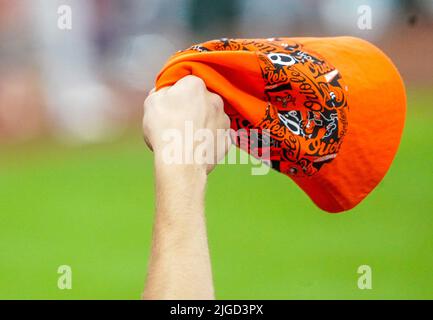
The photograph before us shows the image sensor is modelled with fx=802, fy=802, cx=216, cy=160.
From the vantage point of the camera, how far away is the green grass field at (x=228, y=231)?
193 centimetres

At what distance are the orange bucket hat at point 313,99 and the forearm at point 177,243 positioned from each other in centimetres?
12

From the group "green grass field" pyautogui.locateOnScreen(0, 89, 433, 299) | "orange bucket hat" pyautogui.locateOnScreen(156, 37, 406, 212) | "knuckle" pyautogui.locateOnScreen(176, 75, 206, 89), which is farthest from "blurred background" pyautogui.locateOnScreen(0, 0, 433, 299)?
"knuckle" pyautogui.locateOnScreen(176, 75, 206, 89)

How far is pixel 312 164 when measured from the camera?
82cm

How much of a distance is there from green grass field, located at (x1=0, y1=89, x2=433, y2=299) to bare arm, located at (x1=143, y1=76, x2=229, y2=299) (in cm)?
117

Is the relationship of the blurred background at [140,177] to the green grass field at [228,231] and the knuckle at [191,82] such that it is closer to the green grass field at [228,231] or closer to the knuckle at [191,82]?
the green grass field at [228,231]

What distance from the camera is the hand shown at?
2.25 ft

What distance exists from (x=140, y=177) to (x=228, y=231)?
39cm

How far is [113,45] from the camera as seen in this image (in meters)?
3.12

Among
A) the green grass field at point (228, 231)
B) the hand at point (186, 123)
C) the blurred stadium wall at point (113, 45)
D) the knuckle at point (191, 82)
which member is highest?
the blurred stadium wall at point (113, 45)

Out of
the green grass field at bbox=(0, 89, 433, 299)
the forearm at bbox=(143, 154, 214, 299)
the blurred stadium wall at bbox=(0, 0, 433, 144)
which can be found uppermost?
the blurred stadium wall at bbox=(0, 0, 433, 144)

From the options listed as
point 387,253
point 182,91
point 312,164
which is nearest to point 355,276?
point 387,253

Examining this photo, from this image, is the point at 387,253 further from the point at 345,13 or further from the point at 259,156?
the point at 259,156

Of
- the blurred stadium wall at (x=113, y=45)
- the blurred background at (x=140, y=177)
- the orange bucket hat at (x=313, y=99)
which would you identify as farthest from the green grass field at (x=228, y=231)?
the orange bucket hat at (x=313, y=99)

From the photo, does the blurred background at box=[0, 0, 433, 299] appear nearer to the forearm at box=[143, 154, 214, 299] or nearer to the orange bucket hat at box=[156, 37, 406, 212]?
the orange bucket hat at box=[156, 37, 406, 212]
